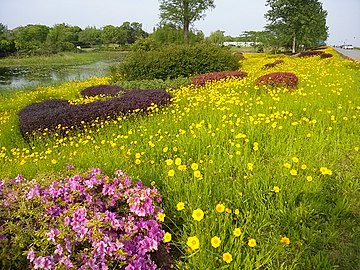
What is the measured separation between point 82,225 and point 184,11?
27.9 metres

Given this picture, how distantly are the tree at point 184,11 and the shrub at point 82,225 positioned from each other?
26.2 meters

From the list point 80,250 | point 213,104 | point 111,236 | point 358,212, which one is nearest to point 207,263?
point 111,236

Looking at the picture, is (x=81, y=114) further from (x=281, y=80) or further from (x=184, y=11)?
(x=184, y=11)

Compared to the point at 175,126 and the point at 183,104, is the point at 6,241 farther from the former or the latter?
the point at 183,104

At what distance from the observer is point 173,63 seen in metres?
13.0

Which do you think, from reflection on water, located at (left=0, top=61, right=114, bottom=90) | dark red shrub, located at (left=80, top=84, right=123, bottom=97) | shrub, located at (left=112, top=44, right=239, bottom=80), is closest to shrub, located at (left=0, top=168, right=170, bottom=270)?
dark red shrub, located at (left=80, top=84, right=123, bottom=97)

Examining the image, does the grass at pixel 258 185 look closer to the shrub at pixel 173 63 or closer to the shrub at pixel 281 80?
the shrub at pixel 281 80

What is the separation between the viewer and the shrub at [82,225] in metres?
1.58

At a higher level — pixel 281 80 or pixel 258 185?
pixel 281 80

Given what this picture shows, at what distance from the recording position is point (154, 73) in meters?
12.8

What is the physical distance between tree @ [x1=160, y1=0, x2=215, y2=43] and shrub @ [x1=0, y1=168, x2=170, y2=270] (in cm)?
2617

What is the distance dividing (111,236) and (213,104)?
424 centimetres

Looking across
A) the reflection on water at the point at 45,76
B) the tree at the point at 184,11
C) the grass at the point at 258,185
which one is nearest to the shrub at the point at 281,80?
the grass at the point at 258,185

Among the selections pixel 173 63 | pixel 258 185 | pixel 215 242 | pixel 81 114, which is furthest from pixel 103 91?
pixel 215 242
